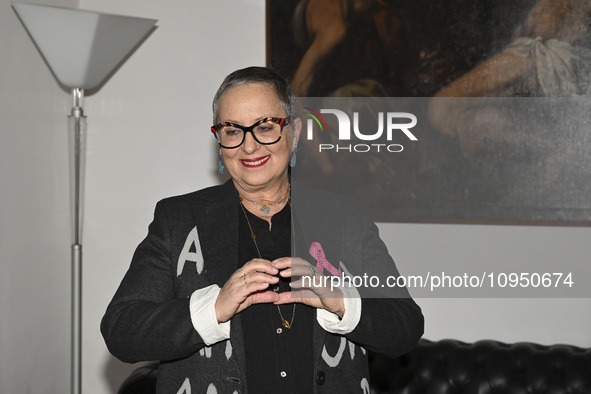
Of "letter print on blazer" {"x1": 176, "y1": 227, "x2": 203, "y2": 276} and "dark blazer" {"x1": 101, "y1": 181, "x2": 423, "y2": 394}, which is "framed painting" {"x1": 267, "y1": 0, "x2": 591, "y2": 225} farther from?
"letter print on blazer" {"x1": 176, "y1": 227, "x2": 203, "y2": 276}

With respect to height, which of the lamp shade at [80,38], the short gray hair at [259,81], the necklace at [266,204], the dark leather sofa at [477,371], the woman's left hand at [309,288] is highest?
the lamp shade at [80,38]

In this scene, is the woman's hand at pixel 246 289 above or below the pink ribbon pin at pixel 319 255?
below

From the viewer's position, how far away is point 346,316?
145 centimetres

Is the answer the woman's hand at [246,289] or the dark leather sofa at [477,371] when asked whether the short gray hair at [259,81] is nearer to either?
the woman's hand at [246,289]

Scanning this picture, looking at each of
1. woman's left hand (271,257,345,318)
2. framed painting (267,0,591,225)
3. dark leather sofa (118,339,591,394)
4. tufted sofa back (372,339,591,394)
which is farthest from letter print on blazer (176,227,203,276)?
tufted sofa back (372,339,591,394)

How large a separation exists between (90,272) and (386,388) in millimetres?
1564

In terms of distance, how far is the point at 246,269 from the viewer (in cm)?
138

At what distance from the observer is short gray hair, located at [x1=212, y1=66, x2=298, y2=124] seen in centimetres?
158

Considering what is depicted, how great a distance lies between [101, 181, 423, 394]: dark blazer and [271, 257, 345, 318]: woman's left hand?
9 centimetres

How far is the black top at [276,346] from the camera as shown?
5.00 feet

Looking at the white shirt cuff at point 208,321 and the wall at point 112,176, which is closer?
the white shirt cuff at point 208,321

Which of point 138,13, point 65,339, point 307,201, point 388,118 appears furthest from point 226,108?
point 65,339

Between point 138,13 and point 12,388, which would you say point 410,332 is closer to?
point 12,388

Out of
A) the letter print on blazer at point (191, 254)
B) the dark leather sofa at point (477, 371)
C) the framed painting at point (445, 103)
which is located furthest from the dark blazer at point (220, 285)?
the dark leather sofa at point (477, 371)
